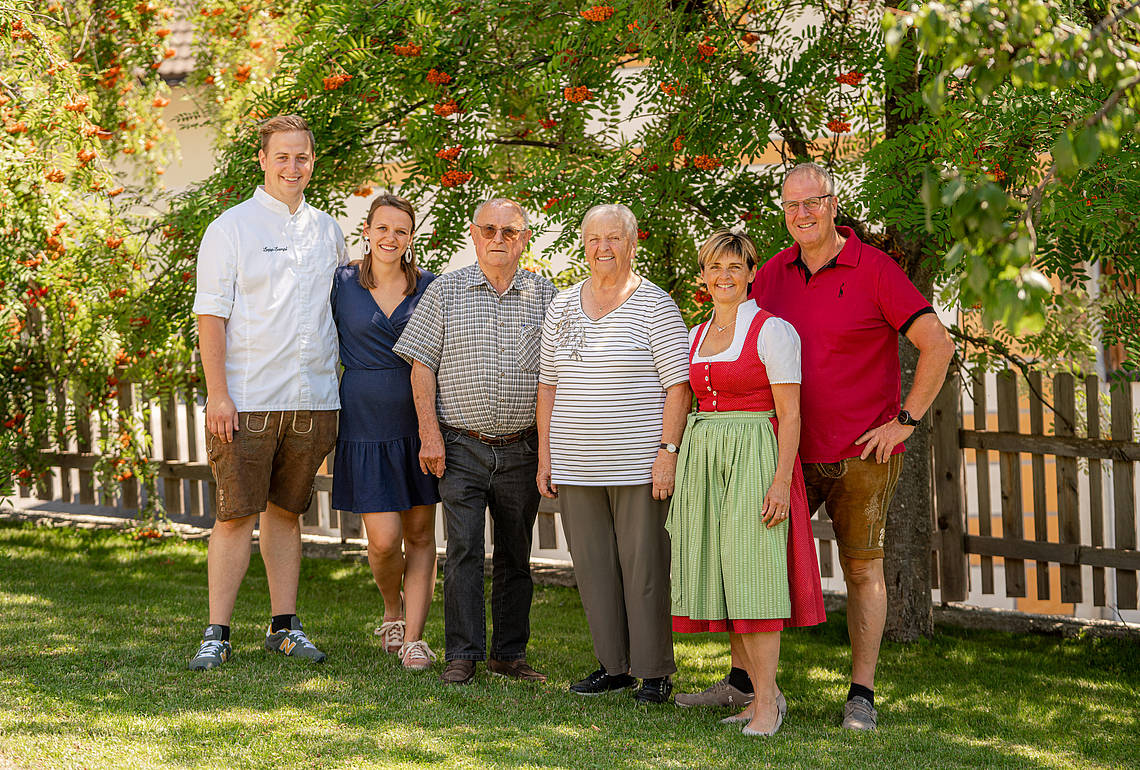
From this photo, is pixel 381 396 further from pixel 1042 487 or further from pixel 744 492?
pixel 1042 487

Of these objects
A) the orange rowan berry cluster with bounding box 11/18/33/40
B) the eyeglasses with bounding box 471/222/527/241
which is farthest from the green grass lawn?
the orange rowan berry cluster with bounding box 11/18/33/40

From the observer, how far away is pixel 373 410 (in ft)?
15.2

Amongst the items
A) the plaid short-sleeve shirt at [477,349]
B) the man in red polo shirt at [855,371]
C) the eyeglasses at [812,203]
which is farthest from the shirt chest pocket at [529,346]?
the eyeglasses at [812,203]

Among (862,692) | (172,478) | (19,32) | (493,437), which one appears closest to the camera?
(862,692)

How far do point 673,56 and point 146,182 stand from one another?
545 centimetres

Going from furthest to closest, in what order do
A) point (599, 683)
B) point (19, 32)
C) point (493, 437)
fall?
point (19, 32)
point (493, 437)
point (599, 683)

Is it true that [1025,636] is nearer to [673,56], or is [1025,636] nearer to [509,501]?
[509,501]

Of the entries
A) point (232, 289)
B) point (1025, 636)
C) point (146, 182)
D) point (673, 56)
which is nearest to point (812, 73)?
point (673, 56)

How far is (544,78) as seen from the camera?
4.97 metres

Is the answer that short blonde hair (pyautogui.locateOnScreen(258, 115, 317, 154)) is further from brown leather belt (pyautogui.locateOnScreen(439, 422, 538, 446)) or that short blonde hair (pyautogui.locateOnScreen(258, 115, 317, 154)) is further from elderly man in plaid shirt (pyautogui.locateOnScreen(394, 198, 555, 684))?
brown leather belt (pyautogui.locateOnScreen(439, 422, 538, 446))

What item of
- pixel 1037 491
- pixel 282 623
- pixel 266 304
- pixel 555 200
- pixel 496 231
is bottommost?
pixel 282 623

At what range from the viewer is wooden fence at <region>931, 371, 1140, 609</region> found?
18.4ft

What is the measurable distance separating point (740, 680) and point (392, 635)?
5.12 feet

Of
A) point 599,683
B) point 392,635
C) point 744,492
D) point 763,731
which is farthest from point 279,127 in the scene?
point 763,731
